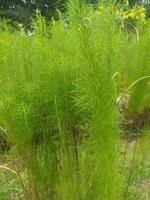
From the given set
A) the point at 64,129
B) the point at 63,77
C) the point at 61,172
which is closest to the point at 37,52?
the point at 63,77

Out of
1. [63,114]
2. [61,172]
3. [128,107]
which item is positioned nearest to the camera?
[63,114]

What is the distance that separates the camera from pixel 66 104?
6.95 feet

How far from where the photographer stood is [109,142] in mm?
1918

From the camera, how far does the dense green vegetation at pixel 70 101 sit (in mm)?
1911

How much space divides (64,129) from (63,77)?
0.74 feet

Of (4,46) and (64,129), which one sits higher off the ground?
(4,46)

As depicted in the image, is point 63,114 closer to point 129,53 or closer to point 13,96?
point 13,96

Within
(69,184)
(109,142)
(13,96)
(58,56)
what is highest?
(58,56)

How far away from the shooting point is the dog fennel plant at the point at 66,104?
1.91 m

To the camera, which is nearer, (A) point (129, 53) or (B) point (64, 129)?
(B) point (64, 129)

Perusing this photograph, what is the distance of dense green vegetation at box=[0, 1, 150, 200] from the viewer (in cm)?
191

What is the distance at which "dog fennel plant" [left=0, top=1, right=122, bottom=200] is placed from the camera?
6.25 feet

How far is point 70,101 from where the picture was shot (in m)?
2.12

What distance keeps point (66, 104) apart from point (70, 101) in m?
0.02
